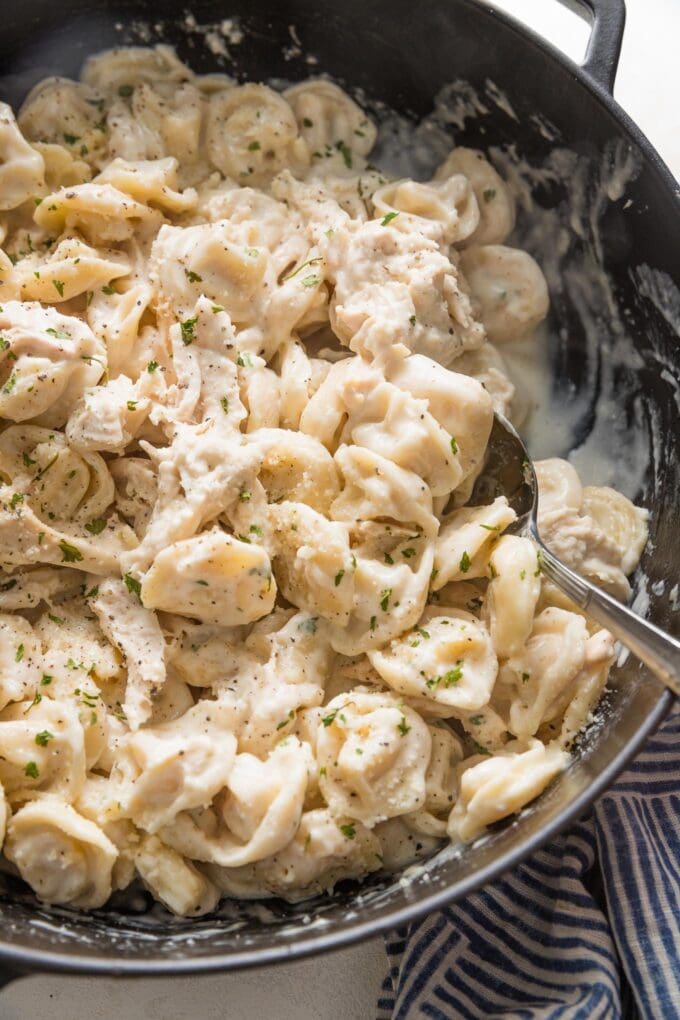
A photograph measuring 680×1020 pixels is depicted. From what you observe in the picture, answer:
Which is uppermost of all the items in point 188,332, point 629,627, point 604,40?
point 604,40

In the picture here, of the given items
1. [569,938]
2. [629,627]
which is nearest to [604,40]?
[629,627]

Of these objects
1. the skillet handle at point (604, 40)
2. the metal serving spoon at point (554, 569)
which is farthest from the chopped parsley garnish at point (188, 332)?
the skillet handle at point (604, 40)

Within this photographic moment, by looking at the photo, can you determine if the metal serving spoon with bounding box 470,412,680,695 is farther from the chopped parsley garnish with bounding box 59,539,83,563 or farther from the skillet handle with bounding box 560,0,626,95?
the chopped parsley garnish with bounding box 59,539,83,563

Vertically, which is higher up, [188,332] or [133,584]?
[188,332]

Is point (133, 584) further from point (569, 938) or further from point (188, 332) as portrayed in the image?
point (569, 938)

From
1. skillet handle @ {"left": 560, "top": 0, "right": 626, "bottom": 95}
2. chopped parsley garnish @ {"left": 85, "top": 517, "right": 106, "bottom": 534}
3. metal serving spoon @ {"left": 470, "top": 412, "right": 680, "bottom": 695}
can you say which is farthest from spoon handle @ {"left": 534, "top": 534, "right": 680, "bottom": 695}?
skillet handle @ {"left": 560, "top": 0, "right": 626, "bottom": 95}

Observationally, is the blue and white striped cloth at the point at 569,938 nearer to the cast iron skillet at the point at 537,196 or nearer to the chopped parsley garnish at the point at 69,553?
the cast iron skillet at the point at 537,196

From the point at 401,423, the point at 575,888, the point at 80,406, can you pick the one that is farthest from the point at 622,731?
the point at 80,406

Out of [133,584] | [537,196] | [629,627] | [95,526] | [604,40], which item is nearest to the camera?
[629,627]

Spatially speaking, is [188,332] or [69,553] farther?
[188,332]
